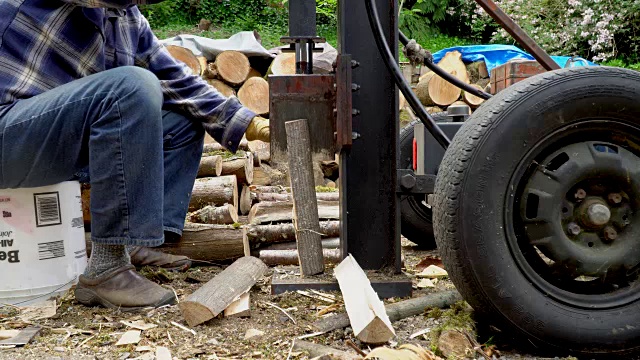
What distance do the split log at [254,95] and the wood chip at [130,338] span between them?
454 centimetres

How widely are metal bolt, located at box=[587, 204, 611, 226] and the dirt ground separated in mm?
421

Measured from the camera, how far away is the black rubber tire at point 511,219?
1692 mm

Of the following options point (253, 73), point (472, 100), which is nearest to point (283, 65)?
point (253, 73)

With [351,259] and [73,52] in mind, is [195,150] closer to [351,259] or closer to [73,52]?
[73,52]

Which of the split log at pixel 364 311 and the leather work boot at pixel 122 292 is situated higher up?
the split log at pixel 364 311

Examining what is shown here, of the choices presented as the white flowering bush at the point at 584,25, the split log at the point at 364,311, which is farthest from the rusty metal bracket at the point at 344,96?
the white flowering bush at the point at 584,25

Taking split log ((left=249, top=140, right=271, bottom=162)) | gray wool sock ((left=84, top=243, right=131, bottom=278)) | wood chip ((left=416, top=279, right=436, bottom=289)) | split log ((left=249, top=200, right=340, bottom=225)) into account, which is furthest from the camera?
split log ((left=249, top=140, right=271, bottom=162))

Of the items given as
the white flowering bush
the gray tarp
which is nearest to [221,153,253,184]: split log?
the gray tarp

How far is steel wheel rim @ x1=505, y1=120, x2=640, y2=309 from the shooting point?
1742 millimetres

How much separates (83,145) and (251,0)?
12223 mm

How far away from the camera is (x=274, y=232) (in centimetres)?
303

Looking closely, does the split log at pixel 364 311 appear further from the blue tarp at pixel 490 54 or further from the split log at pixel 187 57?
the blue tarp at pixel 490 54

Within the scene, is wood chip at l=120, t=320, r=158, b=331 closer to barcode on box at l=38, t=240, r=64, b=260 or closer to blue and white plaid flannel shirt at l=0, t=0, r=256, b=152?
barcode on box at l=38, t=240, r=64, b=260

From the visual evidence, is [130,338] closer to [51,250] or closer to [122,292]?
[122,292]
